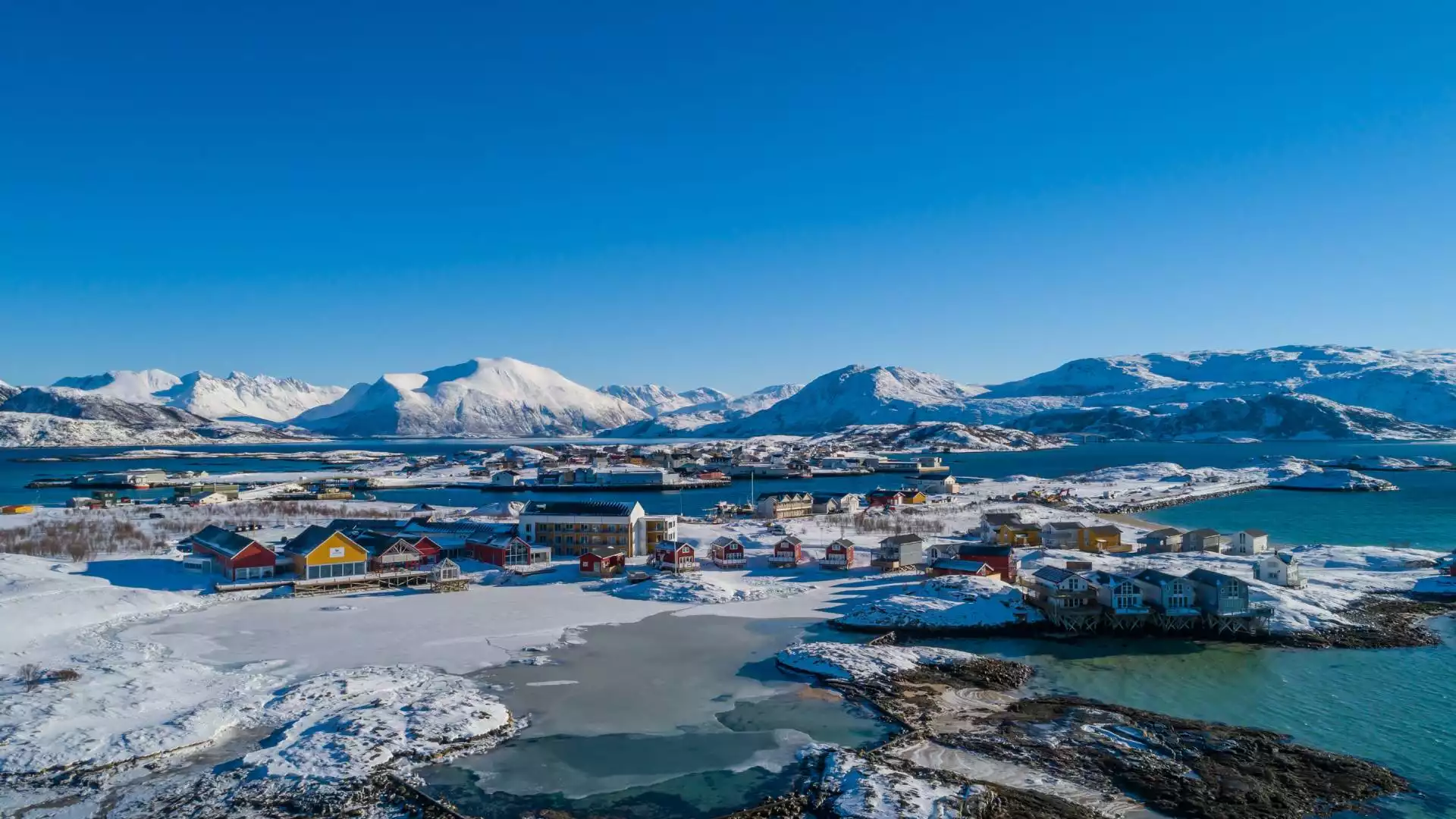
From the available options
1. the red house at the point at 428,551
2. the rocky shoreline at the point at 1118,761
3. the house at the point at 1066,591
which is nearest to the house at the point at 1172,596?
the house at the point at 1066,591

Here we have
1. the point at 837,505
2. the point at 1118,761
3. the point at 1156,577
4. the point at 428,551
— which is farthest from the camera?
the point at 837,505

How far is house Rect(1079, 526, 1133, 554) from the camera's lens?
4544cm

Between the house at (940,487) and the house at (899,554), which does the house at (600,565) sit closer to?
the house at (899,554)

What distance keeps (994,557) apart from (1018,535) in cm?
1183

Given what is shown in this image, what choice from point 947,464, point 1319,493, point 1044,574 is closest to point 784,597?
point 1044,574

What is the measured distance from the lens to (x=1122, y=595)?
2855cm

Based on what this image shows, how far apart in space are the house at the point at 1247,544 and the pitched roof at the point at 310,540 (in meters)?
41.9

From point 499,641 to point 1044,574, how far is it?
18741 mm

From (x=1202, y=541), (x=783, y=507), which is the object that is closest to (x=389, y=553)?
(x=783, y=507)

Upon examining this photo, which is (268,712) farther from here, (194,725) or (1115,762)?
(1115,762)

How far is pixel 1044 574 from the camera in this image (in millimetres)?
30094

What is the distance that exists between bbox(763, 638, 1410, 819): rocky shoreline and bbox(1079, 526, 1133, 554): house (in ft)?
89.6

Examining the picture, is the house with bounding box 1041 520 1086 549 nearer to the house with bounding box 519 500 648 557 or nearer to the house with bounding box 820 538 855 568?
the house with bounding box 820 538 855 568

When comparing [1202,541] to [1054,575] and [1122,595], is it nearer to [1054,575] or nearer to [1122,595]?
[1122,595]
